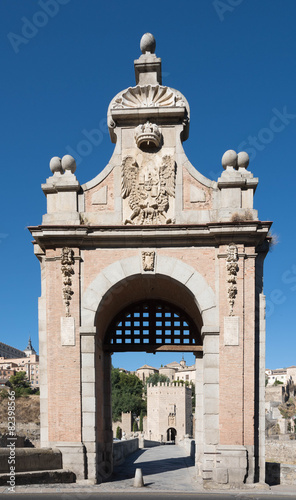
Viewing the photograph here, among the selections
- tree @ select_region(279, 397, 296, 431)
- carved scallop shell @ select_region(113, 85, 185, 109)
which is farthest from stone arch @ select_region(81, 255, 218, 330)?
tree @ select_region(279, 397, 296, 431)

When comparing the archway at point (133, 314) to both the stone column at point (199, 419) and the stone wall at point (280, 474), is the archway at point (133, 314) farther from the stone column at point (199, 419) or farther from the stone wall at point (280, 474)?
the stone wall at point (280, 474)

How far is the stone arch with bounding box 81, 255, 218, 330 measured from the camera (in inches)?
527

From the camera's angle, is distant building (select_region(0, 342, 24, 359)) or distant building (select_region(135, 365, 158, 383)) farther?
distant building (select_region(0, 342, 24, 359))

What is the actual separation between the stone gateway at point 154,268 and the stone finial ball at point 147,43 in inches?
53.6

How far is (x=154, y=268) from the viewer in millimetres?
13594

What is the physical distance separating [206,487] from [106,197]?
7832 mm

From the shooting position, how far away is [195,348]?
15719 millimetres

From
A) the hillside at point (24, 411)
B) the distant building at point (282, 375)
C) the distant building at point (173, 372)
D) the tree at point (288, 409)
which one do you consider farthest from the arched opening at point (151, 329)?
the distant building at point (282, 375)

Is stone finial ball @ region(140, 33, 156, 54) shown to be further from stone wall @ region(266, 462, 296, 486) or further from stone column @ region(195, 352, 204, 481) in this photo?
stone wall @ region(266, 462, 296, 486)

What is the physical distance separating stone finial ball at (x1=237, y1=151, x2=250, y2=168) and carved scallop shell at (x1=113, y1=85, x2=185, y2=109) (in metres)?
2.18

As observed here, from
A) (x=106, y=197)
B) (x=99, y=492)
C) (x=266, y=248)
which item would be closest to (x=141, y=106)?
(x=106, y=197)

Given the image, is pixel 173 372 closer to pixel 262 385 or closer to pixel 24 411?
pixel 24 411

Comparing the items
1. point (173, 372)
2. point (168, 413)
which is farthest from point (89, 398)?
point (173, 372)

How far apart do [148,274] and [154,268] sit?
227mm
